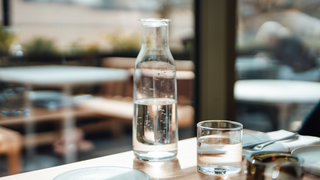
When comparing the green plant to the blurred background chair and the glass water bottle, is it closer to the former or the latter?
the blurred background chair

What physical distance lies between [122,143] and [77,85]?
2.10 feet

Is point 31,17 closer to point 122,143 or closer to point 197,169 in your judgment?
point 122,143

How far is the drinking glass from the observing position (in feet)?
1.86

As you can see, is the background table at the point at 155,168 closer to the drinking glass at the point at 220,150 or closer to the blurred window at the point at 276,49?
the drinking glass at the point at 220,150

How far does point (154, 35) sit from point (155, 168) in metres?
0.28

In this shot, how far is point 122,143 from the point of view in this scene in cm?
257

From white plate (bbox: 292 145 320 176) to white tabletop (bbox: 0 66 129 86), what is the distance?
164cm

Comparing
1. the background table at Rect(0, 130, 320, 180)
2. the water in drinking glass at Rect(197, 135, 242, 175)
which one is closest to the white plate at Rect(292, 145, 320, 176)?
the background table at Rect(0, 130, 320, 180)

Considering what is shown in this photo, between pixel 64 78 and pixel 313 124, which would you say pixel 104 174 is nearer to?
pixel 313 124

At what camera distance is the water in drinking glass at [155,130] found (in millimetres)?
668

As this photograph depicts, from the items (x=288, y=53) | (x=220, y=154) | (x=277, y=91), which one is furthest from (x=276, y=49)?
(x=220, y=154)

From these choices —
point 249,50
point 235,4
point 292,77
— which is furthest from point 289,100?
point 235,4

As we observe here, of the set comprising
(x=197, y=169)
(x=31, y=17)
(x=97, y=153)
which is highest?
(x=31, y=17)

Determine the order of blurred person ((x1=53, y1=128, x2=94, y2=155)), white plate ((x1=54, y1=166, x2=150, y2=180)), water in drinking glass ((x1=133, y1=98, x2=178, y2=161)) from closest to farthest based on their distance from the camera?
white plate ((x1=54, y1=166, x2=150, y2=180)) → water in drinking glass ((x1=133, y1=98, x2=178, y2=161)) → blurred person ((x1=53, y1=128, x2=94, y2=155))
